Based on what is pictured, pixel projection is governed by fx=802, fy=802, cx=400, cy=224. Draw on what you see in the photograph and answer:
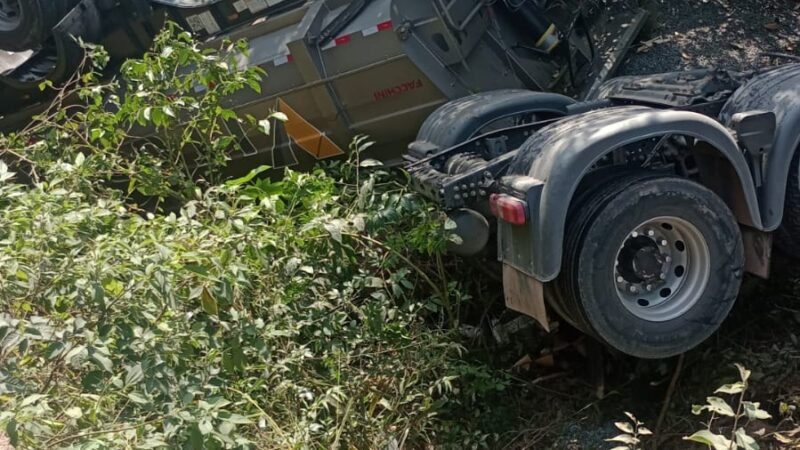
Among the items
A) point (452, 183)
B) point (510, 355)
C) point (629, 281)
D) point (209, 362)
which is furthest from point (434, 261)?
point (209, 362)

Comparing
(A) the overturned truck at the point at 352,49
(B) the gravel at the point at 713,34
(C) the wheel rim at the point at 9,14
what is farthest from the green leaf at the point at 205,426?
(B) the gravel at the point at 713,34

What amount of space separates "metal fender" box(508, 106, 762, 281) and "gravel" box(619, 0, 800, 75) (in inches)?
130

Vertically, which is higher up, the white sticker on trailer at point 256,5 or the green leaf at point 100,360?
the white sticker on trailer at point 256,5

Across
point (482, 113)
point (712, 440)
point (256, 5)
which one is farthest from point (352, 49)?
point (712, 440)

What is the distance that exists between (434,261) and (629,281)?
1169 millimetres

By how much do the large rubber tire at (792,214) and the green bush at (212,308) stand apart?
1468mm

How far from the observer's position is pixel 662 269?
3.30 metres

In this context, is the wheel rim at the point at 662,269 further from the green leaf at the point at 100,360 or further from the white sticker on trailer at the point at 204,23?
the white sticker on trailer at the point at 204,23

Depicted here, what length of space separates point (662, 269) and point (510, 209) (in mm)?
722

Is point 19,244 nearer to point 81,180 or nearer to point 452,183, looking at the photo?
point 81,180

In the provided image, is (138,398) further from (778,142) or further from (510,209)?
(778,142)

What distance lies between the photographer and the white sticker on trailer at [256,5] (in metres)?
5.79

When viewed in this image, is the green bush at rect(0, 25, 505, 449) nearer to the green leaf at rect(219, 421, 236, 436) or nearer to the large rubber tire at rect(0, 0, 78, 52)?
the green leaf at rect(219, 421, 236, 436)

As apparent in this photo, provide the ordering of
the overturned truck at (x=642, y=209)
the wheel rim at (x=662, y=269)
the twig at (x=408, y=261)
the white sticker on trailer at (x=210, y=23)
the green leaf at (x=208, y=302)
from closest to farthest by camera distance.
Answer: the green leaf at (x=208, y=302) → the overturned truck at (x=642, y=209) → the wheel rim at (x=662, y=269) → the twig at (x=408, y=261) → the white sticker on trailer at (x=210, y=23)
